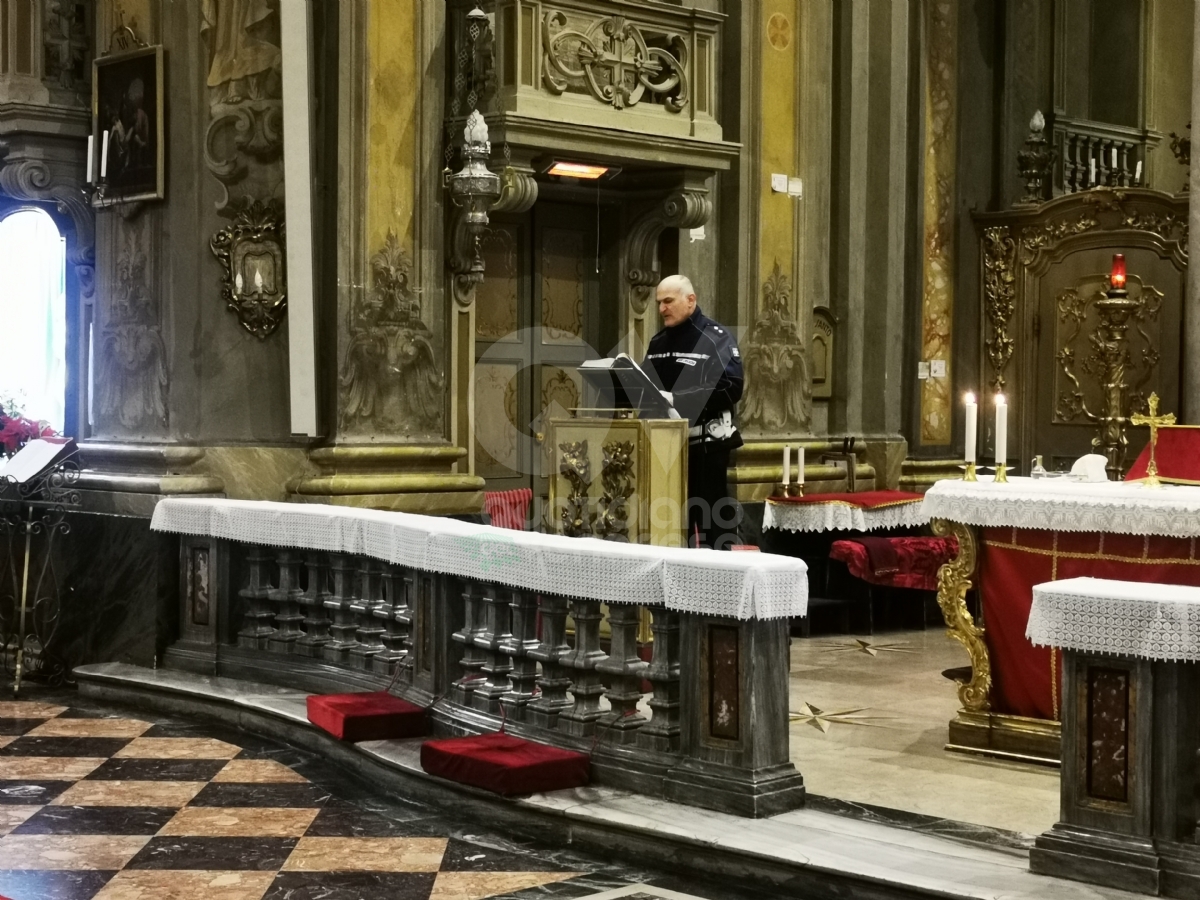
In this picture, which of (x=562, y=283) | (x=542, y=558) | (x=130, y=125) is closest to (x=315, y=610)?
(x=542, y=558)

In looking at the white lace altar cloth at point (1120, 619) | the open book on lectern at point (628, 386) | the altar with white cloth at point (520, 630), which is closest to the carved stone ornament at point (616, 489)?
the open book on lectern at point (628, 386)

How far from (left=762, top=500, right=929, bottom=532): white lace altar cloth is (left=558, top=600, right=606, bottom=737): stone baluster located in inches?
173

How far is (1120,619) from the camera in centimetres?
442

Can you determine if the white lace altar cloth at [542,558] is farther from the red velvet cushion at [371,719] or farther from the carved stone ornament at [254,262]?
the carved stone ornament at [254,262]

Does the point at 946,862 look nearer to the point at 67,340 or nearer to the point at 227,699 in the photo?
the point at 227,699

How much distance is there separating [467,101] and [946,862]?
218 inches

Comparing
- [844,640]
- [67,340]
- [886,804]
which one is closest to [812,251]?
[844,640]

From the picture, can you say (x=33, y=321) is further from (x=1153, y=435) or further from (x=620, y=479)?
(x=1153, y=435)

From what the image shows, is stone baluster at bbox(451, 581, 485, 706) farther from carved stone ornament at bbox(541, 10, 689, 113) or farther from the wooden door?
carved stone ornament at bbox(541, 10, 689, 113)

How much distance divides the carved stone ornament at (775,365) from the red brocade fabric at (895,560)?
1200 mm

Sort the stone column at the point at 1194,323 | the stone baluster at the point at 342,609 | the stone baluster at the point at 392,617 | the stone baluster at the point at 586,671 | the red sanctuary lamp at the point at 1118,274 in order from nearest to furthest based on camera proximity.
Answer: the stone baluster at the point at 586,671, the stone baluster at the point at 392,617, the stone baluster at the point at 342,609, the stone column at the point at 1194,323, the red sanctuary lamp at the point at 1118,274

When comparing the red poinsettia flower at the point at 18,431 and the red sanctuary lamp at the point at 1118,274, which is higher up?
the red sanctuary lamp at the point at 1118,274

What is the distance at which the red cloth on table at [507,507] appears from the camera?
29.8ft

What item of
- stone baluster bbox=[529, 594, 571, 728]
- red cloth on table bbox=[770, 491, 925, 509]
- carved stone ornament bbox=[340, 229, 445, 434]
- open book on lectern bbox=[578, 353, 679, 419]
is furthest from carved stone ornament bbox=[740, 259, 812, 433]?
stone baluster bbox=[529, 594, 571, 728]
